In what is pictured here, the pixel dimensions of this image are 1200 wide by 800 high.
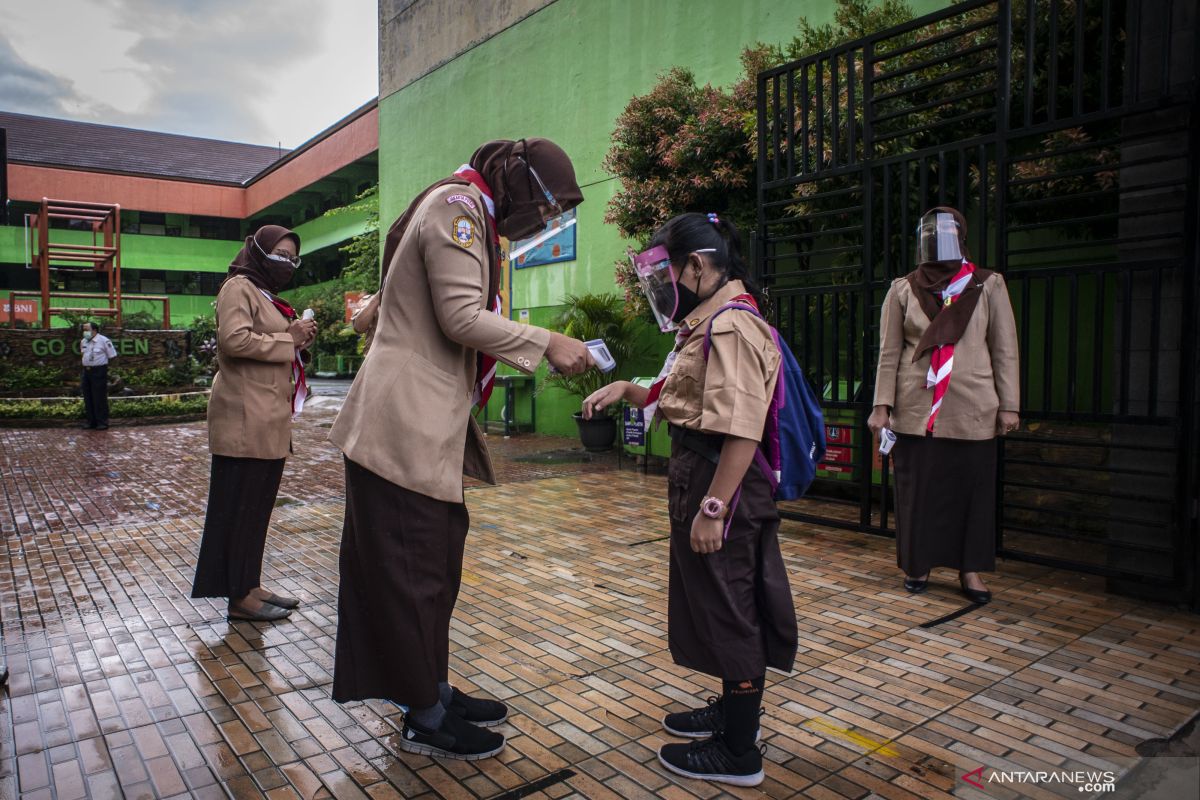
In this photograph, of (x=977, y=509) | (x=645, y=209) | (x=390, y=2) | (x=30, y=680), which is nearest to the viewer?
(x=30, y=680)

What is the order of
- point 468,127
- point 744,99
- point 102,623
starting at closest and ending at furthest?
point 102,623, point 744,99, point 468,127

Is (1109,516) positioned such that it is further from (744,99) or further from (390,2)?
(390,2)

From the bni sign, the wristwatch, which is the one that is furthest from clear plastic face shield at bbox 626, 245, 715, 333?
the bni sign

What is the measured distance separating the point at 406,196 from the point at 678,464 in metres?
14.7

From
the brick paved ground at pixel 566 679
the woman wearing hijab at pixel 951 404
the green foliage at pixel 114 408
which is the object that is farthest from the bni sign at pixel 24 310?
the woman wearing hijab at pixel 951 404

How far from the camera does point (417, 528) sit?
245 cm

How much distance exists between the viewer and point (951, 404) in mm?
4055

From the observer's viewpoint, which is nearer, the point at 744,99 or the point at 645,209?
the point at 744,99

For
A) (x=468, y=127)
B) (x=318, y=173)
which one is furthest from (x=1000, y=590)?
(x=318, y=173)

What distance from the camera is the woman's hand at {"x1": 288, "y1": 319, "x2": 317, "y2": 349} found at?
3982 mm

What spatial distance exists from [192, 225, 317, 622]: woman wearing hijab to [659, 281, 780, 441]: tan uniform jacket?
2.30 m

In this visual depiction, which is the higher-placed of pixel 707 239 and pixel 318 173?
pixel 318 173

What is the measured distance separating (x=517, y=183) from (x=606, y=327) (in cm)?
689

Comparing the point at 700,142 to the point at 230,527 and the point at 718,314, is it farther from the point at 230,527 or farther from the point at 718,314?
the point at 718,314
